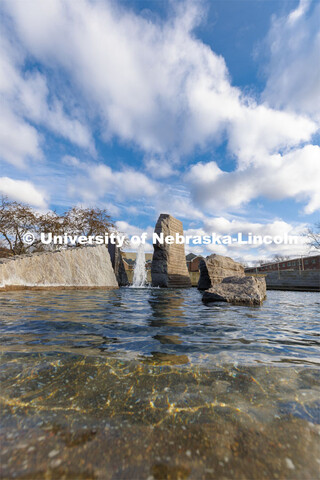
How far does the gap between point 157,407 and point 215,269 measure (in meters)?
10.5

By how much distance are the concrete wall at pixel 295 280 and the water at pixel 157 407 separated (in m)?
15.6

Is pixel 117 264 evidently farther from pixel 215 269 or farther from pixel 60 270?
pixel 215 269

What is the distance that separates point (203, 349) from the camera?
6.89 feet

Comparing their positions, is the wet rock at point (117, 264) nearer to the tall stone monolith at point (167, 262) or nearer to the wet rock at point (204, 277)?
the tall stone monolith at point (167, 262)

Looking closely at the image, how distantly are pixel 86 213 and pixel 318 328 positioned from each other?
A: 22.4 metres

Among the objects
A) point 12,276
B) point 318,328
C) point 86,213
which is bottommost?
point 318,328

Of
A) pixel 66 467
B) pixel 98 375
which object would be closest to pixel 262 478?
pixel 66 467

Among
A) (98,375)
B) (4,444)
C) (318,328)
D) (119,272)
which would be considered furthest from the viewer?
(119,272)

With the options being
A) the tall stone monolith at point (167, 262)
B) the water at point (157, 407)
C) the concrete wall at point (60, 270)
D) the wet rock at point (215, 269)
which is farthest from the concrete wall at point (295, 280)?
the water at point (157, 407)

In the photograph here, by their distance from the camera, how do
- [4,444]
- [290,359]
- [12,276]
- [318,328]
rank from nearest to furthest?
[4,444] < [290,359] < [318,328] < [12,276]

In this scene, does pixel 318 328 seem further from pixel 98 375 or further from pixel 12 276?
pixel 12 276

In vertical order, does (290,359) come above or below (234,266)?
below

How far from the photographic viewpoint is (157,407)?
1.21 metres

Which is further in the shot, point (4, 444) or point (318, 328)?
point (318, 328)
